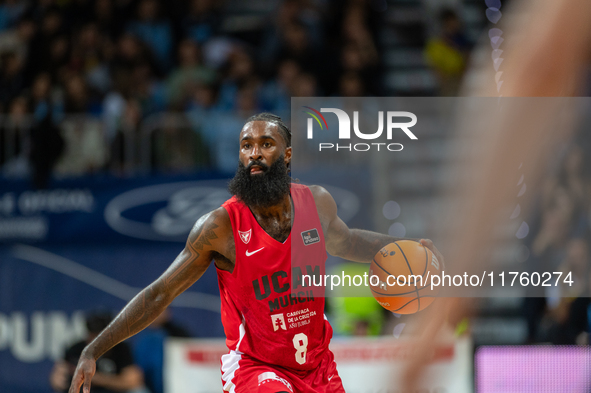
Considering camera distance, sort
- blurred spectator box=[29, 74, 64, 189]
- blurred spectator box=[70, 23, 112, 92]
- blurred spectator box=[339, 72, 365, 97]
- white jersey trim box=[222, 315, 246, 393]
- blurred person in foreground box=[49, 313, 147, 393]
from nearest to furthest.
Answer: white jersey trim box=[222, 315, 246, 393], blurred person in foreground box=[49, 313, 147, 393], blurred spectator box=[29, 74, 64, 189], blurred spectator box=[339, 72, 365, 97], blurred spectator box=[70, 23, 112, 92]

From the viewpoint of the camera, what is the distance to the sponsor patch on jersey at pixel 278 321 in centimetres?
418

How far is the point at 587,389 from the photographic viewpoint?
24.1 ft

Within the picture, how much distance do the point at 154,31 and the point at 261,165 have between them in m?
6.91

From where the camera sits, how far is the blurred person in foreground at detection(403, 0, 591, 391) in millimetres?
1076

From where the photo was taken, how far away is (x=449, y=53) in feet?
34.1

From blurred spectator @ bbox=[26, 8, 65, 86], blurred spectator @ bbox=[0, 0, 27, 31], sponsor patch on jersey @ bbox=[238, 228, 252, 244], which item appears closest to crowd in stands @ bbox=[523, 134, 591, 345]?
sponsor patch on jersey @ bbox=[238, 228, 252, 244]

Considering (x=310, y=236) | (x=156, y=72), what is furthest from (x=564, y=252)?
(x=156, y=72)

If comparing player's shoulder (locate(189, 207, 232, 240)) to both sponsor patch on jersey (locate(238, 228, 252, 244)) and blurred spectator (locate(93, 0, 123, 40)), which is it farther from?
blurred spectator (locate(93, 0, 123, 40))

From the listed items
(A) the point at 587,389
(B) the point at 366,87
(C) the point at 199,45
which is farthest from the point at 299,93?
(A) the point at 587,389

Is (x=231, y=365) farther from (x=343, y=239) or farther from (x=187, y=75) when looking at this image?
(x=187, y=75)

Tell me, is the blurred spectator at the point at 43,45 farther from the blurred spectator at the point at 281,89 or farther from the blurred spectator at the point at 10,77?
the blurred spectator at the point at 281,89

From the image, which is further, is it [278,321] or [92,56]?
Result: [92,56]

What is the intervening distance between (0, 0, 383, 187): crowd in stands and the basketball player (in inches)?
174

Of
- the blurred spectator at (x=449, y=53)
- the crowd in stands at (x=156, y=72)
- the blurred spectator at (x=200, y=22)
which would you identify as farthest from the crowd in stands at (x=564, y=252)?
the blurred spectator at (x=200, y=22)
